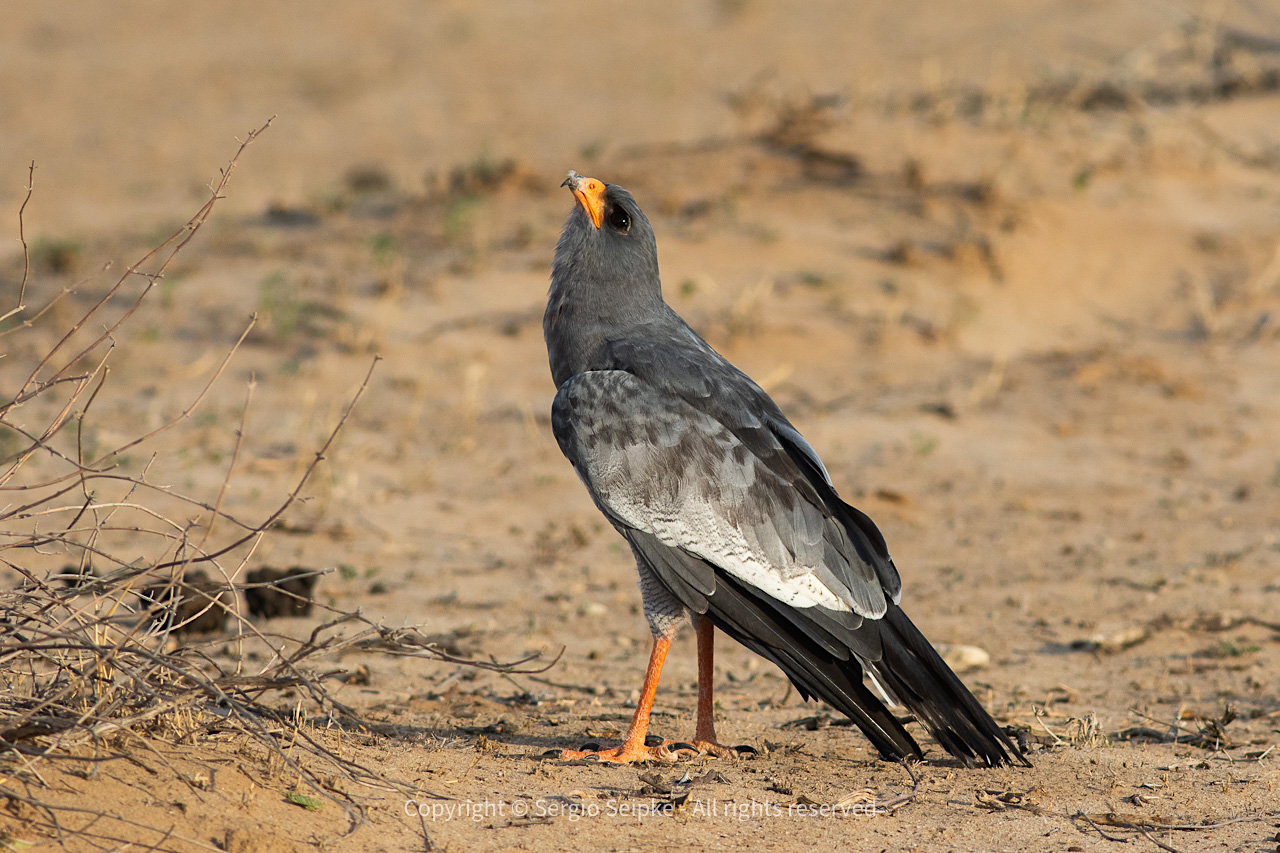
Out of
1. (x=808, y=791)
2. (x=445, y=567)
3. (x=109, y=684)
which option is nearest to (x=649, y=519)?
(x=808, y=791)

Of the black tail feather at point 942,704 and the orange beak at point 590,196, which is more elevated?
the orange beak at point 590,196

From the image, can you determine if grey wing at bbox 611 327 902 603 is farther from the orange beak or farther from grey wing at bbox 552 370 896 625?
the orange beak

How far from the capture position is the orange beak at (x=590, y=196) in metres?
4.96

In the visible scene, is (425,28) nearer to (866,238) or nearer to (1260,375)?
(866,238)

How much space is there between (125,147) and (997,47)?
40.6 feet

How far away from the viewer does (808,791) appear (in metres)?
4.01

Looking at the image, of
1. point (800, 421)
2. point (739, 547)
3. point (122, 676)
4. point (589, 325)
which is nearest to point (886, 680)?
point (739, 547)

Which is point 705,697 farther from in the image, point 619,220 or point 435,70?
point 435,70

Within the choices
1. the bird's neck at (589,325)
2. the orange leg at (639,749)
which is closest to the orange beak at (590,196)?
the bird's neck at (589,325)

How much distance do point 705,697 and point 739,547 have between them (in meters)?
0.58

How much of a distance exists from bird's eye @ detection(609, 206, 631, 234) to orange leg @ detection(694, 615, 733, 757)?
5.17 feet

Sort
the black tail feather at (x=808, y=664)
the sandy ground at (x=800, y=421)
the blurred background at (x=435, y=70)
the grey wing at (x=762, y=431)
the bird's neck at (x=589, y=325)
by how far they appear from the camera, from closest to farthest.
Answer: the sandy ground at (x=800, y=421) < the black tail feather at (x=808, y=664) < the grey wing at (x=762, y=431) < the bird's neck at (x=589, y=325) < the blurred background at (x=435, y=70)

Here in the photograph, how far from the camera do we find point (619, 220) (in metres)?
4.98

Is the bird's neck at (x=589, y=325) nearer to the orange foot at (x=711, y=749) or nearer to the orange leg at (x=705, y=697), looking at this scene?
the orange leg at (x=705, y=697)
